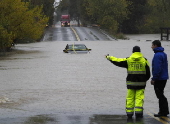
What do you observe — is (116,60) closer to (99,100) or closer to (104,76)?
(99,100)

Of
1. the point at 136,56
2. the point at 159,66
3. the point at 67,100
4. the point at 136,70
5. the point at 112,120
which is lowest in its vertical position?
the point at 67,100

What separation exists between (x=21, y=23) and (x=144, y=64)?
43537 millimetres

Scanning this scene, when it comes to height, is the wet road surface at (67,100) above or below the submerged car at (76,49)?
above

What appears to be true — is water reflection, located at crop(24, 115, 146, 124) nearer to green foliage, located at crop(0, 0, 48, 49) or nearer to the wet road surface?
the wet road surface

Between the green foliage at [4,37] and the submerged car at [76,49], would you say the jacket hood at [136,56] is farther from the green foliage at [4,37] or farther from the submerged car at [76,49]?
the submerged car at [76,49]

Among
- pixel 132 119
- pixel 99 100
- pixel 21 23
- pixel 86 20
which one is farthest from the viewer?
pixel 86 20

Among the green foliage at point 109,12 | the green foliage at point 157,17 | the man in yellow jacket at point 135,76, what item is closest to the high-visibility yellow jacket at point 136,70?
the man in yellow jacket at point 135,76

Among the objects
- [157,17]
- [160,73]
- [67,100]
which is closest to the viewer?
[160,73]

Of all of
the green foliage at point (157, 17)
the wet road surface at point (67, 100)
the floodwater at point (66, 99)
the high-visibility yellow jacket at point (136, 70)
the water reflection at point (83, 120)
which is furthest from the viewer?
the green foliage at point (157, 17)

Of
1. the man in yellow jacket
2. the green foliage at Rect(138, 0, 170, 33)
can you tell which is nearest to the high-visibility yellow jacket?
the man in yellow jacket

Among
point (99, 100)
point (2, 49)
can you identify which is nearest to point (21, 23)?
point (2, 49)

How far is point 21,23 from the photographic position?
179 ft

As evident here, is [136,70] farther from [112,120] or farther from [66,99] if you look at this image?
[66,99]

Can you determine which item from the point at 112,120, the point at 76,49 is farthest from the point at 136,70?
the point at 76,49
